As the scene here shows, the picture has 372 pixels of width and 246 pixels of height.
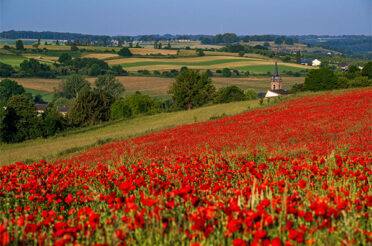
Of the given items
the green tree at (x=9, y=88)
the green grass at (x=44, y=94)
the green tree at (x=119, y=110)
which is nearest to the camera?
the green tree at (x=119, y=110)

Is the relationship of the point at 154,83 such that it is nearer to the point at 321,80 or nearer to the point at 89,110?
the point at 89,110

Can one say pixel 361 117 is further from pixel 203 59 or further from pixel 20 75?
pixel 203 59

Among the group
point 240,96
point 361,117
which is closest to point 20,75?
point 240,96

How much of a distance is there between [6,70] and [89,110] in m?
69.6

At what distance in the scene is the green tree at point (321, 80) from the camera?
70.2m

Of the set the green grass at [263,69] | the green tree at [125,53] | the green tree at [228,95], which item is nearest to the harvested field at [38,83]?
the green tree at [125,53]

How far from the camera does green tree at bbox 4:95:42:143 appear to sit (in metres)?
59.3

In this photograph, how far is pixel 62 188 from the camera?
6.54m

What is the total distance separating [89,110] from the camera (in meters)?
70.9

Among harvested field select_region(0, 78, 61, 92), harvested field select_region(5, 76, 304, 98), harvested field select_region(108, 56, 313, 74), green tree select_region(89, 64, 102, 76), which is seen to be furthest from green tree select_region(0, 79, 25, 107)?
harvested field select_region(108, 56, 313, 74)

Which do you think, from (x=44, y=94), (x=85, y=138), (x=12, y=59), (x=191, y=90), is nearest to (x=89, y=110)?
(x=191, y=90)

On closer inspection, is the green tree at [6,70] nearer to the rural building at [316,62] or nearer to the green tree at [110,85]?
the green tree at [110,85]

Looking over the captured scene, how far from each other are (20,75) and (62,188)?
13502cm

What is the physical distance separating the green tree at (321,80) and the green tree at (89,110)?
3688 centimetres
